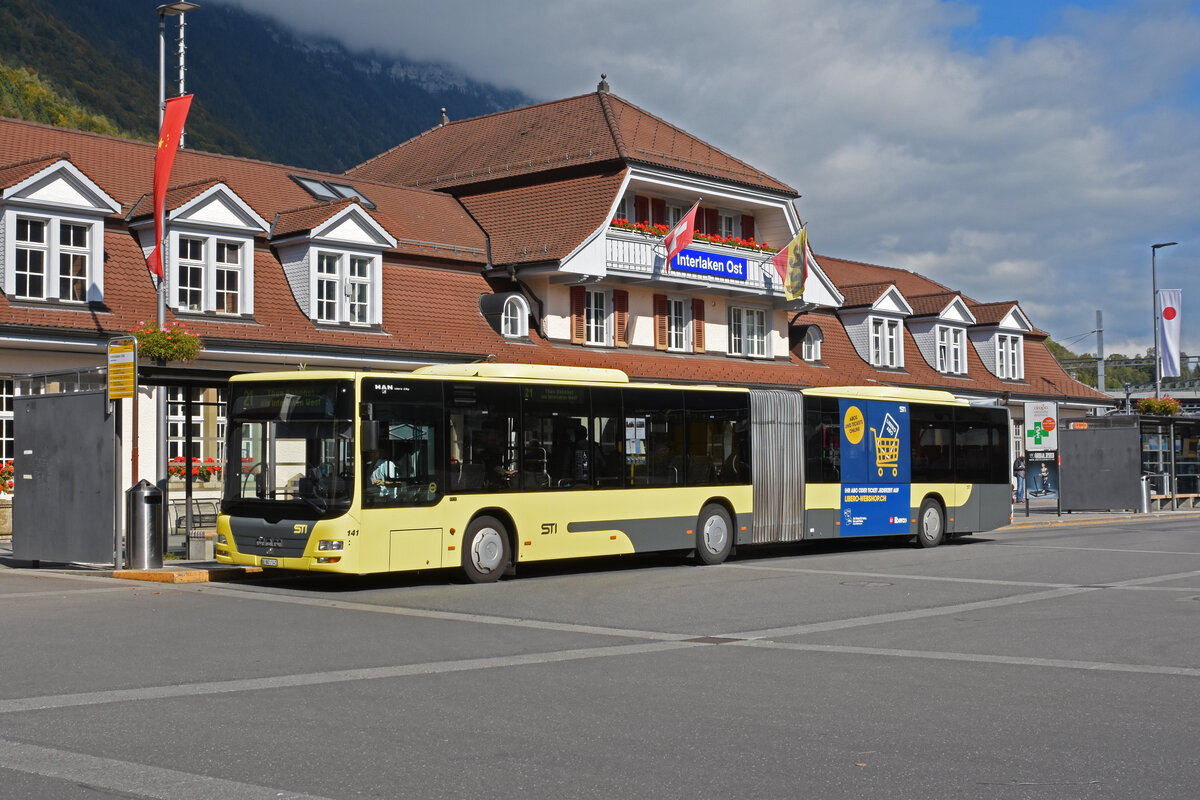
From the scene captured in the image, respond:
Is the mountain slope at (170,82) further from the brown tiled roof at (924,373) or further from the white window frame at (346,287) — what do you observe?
the white window frame at (346,287)

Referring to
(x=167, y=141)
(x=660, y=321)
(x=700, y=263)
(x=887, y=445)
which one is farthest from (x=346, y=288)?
(x=887, y=445)

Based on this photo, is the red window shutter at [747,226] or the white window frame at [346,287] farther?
the red window shutter at [747,226]

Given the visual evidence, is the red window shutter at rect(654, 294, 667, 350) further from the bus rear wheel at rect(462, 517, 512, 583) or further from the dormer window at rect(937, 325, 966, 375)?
the bus rear wheel at rect(462, 517, 512, 583)

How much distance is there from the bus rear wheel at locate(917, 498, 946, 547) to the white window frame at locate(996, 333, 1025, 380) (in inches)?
1154

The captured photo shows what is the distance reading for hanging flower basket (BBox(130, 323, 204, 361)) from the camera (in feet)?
71.9

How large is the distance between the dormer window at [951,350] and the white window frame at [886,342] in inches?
109

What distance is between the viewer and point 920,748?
304 inches

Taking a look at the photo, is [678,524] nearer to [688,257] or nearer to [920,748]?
[920,748]

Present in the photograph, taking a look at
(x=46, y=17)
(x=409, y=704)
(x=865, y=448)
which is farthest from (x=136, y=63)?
(x=409, y=704)

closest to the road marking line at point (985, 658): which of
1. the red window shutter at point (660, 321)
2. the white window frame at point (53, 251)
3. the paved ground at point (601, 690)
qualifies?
the paved ground at point (601, 690)

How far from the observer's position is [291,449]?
677 inches

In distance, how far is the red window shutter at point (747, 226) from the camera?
41.7 m

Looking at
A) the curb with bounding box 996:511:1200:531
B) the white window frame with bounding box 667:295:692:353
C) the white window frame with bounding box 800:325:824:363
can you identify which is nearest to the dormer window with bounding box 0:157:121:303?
the white window frame with bounding box 667:295:692:353

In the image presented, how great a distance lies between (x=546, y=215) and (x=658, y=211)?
3535 mm
